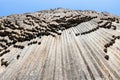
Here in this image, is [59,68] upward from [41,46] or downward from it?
upward

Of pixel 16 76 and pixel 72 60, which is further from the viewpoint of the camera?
pixel 72 60

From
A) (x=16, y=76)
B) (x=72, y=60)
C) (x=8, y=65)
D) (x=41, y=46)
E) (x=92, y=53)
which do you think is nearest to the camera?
(x=16, y=76)

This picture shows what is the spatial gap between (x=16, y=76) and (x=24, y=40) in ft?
47.3

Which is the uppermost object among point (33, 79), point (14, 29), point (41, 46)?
point (33, 79)

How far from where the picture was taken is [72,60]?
17781 mm

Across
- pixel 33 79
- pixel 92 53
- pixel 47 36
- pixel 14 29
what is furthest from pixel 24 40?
pixel 33 79

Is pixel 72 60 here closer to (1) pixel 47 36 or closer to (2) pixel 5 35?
(1) pixel 47 36

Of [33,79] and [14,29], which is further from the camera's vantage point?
[14,29]

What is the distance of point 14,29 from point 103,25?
12.9 m

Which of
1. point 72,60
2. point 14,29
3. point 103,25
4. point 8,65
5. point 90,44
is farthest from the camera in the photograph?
point 14,29

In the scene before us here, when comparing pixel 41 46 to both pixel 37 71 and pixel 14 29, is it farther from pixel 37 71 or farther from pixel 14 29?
pixel 14 29

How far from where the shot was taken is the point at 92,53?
19.0m

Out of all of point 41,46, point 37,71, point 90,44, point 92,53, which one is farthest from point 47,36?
point 37,71

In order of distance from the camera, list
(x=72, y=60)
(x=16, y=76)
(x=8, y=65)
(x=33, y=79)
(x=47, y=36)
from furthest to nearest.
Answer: (x=47, y=36), (x=8, y=65), (x=72, y=60), (x=16, y=76), (x=33, y=79)
